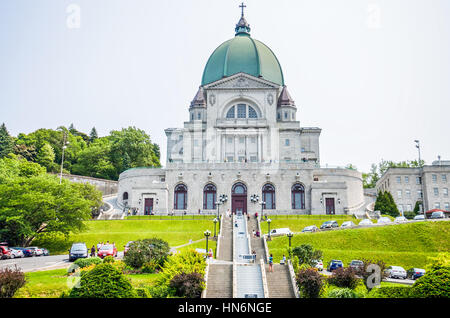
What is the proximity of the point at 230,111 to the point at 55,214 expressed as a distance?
35.9 m

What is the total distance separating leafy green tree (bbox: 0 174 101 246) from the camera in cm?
4488

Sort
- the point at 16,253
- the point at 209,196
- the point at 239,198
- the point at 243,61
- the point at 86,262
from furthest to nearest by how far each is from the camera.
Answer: the point at 243,61 → the point at 209,196 → the point at 239,198 → the point at 16,253 → the point at 86,262

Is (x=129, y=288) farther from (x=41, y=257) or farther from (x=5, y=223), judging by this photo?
(x=5, y=223)

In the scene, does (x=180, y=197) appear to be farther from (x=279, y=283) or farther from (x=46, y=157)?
(x=279, y=283)

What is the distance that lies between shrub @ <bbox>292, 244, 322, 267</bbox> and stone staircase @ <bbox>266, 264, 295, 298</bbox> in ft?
11.6

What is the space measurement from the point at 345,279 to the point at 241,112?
48966mm

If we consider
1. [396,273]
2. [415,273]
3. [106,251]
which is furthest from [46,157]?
[415,273]

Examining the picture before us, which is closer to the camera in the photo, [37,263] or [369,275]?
[369,275]

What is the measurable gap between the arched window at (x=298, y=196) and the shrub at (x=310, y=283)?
3598 centimetres

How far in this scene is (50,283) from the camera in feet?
83.1

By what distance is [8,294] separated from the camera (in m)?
21.8

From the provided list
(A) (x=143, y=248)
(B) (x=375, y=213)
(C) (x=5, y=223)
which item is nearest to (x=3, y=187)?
(C) (x=5, y=223)

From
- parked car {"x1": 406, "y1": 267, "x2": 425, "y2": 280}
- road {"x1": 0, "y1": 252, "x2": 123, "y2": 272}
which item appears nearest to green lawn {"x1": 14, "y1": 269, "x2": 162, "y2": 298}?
road {"x1": 0, "y1": 252, "x2": 123, "y2": 272}

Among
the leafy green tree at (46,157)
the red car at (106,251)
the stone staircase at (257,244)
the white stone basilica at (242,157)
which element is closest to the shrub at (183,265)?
the stone staircase at (257,244)
